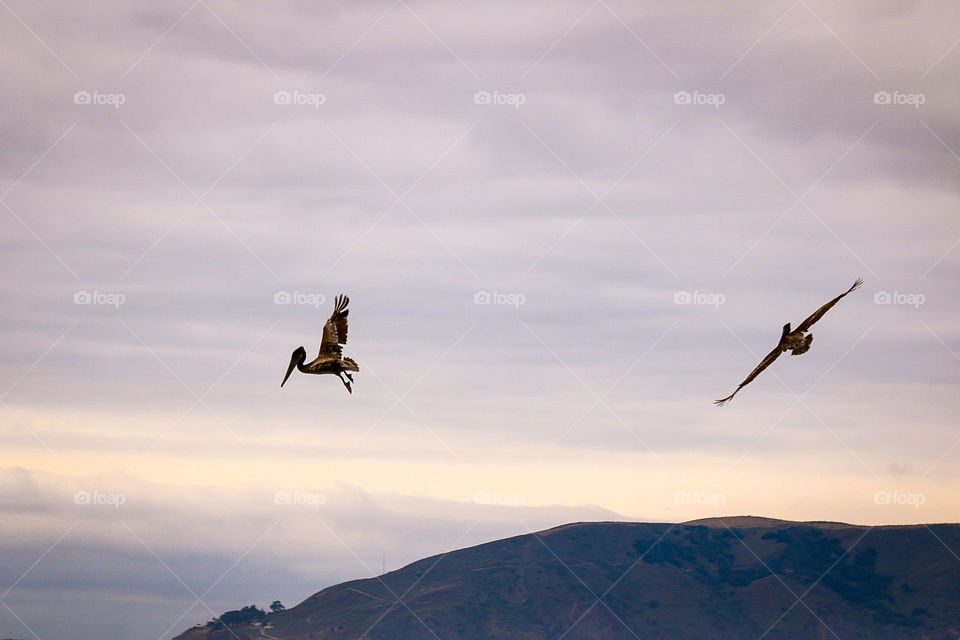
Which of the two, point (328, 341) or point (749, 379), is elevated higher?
point (328, 341)

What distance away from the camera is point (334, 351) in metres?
88.3

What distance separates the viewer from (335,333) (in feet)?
293

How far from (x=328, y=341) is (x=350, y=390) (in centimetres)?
550

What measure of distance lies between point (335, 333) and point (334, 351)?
155cm

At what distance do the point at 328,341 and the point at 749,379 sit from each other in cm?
3090

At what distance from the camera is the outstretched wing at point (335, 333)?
8819cm

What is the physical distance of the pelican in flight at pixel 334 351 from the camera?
87.3 meters

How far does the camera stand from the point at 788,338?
97.8 meters

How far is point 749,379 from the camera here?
94.1m

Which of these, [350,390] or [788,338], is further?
[788,338]

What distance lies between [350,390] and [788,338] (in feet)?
114

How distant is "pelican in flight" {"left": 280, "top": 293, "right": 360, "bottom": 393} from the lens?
8731 cm

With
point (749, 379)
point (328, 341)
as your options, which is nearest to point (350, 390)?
point (328, 341)

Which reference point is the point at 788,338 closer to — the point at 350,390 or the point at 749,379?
the point at 749,379
